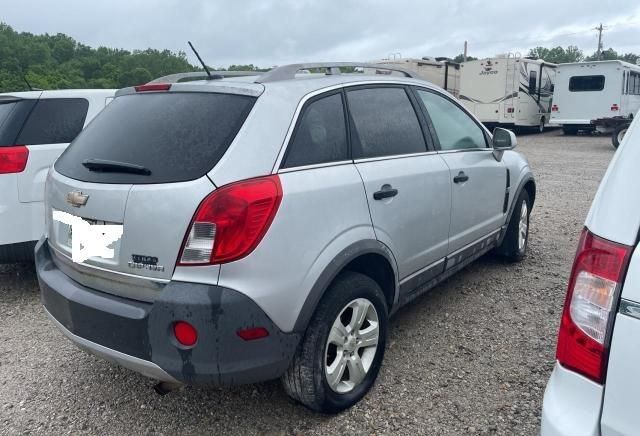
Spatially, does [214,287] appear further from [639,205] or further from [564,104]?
[564,104]

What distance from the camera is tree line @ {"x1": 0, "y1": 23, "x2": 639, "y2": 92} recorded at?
28875mm

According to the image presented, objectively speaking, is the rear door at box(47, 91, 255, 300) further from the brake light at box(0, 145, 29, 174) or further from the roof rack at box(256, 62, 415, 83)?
the brake light at box(0, 145, 29, 174)

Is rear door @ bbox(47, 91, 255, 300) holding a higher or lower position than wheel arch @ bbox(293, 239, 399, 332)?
higher

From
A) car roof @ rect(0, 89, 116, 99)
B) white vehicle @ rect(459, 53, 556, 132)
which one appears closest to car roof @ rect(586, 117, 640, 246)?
car roof @ rect(0, 89, 116, 99)

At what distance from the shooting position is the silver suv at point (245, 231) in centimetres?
215

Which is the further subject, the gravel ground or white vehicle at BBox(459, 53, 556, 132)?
white vehicle at BBox(459, 53, 556, 132)

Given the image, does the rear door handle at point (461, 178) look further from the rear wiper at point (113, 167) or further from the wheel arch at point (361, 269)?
the rear wiper at point (113, 167)

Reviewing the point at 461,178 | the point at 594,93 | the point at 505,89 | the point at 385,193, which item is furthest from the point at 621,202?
the point at 594,93

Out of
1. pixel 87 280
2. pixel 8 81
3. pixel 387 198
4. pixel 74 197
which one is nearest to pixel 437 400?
pixel 387 198

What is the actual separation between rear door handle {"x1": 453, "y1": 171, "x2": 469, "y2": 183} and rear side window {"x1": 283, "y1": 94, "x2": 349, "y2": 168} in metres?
1.10

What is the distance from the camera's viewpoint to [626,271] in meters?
1.39

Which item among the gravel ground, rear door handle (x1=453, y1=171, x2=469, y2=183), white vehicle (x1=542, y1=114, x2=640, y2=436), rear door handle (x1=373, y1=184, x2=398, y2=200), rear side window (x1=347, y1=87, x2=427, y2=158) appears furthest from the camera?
rear door handle (x1=453, y1=171, x2=469, y2=183)

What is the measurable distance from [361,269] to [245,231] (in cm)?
95

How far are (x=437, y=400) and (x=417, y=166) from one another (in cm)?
135
